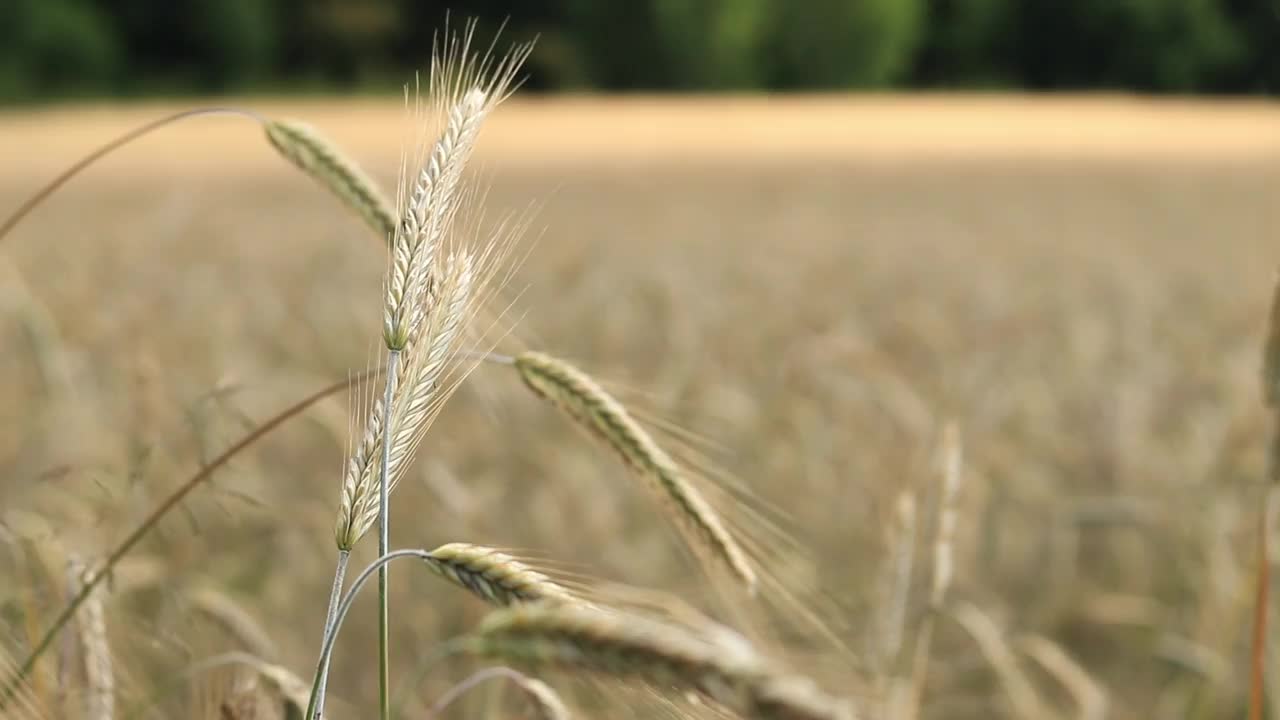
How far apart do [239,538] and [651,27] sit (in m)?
22.0

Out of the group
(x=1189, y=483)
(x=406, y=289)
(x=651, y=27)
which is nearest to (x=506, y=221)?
(x=406, y=289)

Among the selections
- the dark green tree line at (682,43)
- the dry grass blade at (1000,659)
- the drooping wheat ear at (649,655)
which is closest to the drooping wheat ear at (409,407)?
the drooping wheat ear at (649,655)

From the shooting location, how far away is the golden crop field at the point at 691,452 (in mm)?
1050

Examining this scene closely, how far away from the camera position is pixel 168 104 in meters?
19.6

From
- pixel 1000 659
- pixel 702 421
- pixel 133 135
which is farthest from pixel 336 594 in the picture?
pixel 702 421

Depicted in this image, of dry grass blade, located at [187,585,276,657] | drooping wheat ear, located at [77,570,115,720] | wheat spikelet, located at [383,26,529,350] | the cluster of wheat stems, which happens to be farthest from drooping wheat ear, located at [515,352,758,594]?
dry grass blade, located at [187,585,276,657]

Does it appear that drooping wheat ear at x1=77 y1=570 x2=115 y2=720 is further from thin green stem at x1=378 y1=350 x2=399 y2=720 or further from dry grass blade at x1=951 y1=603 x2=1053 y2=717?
dry grass blade at x1=951 y1=603 x2=1053 y2=717

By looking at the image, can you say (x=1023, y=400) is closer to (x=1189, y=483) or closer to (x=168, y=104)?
(x=1189, y=483)

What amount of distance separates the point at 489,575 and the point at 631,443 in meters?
0.21

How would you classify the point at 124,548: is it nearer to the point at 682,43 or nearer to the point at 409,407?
the point at 409,407

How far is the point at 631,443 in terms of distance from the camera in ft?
2.38

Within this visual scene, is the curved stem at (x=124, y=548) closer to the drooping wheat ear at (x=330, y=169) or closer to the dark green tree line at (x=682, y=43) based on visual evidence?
the drooping wheat ear at (x=330, y=169)

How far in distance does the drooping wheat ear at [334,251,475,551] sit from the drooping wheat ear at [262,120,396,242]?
0.27 meters

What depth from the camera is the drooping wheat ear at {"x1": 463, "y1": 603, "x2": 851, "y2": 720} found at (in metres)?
0.36
